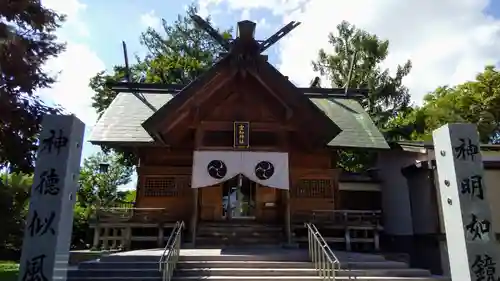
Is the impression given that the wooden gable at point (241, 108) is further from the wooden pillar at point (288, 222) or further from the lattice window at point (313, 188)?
the wooden pillar at point (288, 222)

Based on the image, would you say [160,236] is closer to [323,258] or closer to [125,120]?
[125,120]

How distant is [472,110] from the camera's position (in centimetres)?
2406

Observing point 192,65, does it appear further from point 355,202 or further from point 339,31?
point 355,202

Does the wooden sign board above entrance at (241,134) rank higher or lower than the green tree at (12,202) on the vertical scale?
higher

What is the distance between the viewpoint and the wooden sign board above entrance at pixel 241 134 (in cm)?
1140

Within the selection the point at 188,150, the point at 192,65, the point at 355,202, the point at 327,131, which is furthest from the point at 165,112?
the point at 192,65

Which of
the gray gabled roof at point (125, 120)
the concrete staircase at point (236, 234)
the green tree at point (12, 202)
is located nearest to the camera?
the green tree at point (12, 202)

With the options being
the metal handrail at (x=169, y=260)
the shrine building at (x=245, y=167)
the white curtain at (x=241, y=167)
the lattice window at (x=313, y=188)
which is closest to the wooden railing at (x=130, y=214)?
the shrine building at (x=245, y=167)

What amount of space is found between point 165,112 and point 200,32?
2070 centimetres

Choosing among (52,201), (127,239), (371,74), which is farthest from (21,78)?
(371,74)

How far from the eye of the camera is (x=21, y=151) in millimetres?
11805

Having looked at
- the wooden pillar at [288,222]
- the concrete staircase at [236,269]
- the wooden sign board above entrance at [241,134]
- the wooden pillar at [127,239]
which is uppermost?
the wooden sign board above entrance at [241,134]

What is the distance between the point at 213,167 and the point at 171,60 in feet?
54.3

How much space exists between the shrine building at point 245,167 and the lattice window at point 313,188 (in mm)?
34
